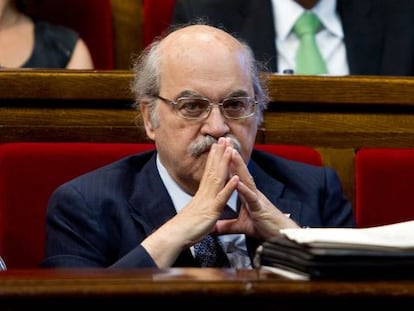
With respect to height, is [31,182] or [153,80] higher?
[153,80]

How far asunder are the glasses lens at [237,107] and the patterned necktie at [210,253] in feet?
0.46

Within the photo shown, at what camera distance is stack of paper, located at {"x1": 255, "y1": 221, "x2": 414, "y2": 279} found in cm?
79

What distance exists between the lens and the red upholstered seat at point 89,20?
1807 millimetres

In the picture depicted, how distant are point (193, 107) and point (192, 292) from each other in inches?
21.1

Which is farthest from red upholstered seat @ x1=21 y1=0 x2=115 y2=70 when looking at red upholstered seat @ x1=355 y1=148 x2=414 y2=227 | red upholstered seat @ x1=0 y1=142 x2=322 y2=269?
red upholstered seat @ x1=355 y1=148 x2=414 y2=227

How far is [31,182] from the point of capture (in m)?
1.37

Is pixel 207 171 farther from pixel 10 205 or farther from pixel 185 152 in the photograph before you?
pixel 10 205

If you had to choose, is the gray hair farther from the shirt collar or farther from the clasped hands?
the shirt collar

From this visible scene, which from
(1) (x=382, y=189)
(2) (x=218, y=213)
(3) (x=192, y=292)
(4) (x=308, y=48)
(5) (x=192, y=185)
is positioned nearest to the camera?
(3) (x=192, y=292)

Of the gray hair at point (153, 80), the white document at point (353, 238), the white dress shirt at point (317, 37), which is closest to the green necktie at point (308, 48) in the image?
the white dress shirt at point (317, 37)

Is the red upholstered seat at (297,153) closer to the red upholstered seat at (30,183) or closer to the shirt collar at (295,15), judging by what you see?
the red upholstered seat at (30,183)

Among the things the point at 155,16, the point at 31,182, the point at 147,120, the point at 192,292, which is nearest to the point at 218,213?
the point at 147,120

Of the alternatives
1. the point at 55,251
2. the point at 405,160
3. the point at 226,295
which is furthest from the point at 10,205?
the point at 226,295

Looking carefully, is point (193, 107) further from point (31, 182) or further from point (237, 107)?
point (31, 182)
